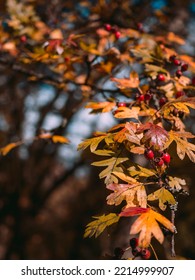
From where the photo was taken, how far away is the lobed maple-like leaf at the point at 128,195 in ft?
4.62

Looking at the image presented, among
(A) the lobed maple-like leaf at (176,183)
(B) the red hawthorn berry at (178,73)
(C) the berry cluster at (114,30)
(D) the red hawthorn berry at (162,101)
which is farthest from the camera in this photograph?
(C) the berry cluster at (114,30)

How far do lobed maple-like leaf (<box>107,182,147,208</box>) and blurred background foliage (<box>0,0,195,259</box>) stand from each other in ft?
1.78

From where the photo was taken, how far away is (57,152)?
902 centimetres

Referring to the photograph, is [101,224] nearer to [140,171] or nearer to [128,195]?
[128,195]

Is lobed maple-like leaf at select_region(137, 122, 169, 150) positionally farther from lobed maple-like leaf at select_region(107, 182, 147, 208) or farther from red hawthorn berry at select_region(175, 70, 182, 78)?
red hawthorn berry at select_region(175, 70, 182, 78)

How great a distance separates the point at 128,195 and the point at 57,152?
303 inches

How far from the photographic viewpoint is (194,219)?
19.5 ft

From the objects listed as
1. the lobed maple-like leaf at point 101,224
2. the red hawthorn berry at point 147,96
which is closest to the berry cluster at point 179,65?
the red hawthorn berry at point 147,96

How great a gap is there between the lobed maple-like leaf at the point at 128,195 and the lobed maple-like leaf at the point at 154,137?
0.66 feet

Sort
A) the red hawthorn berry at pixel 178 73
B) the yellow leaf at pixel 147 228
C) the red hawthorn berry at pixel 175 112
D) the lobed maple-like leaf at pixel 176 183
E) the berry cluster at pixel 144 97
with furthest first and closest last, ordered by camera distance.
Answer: the red hawthorn berry at pixel 178 73 < the berry cluster at pixel 144 97 < the red hawthorn berry at pixel 175 112 < the lobed maple-like leaf at pixel 176 183 < the yellow leaf at pixel 147 228

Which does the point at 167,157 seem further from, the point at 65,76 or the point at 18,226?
the point at 18,226

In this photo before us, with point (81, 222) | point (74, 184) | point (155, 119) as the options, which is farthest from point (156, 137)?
point (74, 184)

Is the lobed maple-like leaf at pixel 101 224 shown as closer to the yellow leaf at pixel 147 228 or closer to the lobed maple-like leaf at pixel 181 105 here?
the yellow leaf at pixel 147 228

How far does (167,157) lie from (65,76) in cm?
187
